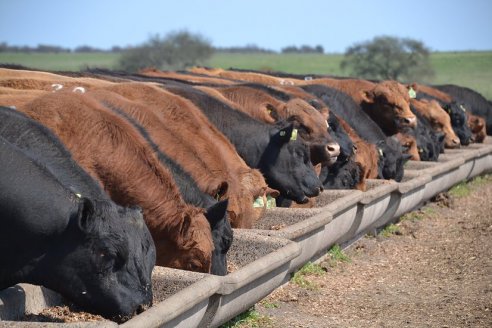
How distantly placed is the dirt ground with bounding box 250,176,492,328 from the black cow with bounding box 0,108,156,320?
6.46 feet

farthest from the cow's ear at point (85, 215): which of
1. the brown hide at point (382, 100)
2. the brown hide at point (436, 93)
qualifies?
the brown hide at point (436, 93)

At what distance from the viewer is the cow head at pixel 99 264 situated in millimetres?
5594

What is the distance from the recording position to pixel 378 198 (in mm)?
11695

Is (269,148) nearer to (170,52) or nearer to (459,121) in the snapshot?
(459,121)

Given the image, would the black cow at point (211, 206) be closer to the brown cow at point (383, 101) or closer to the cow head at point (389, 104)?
the brown cow at point (383, 101)

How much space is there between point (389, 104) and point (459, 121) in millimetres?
6045

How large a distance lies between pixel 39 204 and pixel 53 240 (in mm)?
216

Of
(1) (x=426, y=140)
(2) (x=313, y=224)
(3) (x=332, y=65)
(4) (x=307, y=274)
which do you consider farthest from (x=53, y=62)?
(2) (x=313, y=224)

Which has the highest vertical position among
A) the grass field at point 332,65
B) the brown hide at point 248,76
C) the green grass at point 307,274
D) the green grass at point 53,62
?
the brown hide at point 248,76

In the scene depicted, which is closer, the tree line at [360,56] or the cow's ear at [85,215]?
the cow's ear at [85,215]

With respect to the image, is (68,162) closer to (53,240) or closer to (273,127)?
(53,240)

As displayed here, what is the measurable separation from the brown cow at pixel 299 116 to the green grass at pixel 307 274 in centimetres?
164

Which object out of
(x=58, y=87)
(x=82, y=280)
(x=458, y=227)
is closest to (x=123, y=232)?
(x=82, y=280)

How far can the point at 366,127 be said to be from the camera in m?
14.5
